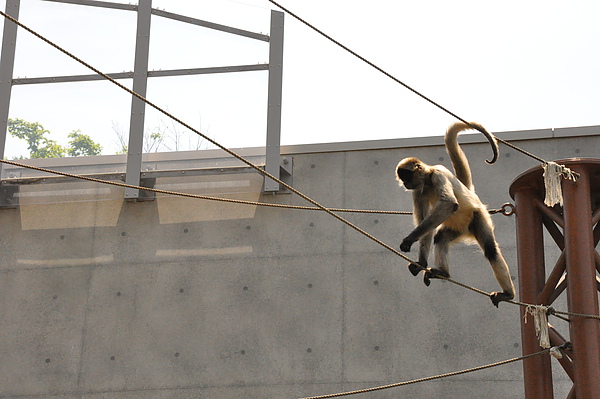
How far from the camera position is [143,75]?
482 inches

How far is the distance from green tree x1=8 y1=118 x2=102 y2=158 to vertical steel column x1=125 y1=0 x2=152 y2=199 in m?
0.80

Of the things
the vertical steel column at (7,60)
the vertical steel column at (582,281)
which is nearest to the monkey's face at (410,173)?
the vertical steel column at (582,281)

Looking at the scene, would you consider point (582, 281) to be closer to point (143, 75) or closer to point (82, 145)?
point (143, 75)

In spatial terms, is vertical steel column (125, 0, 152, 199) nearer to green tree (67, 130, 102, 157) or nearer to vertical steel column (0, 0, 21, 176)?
green tree (67, 130, 102, 157)

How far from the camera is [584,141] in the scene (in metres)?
11.2

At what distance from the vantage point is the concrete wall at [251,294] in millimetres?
11008

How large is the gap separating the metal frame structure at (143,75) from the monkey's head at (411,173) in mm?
4802

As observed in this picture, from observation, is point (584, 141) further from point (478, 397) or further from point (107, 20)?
point (107, 20)

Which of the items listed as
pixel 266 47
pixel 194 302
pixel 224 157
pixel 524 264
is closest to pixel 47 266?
pixel 194 302

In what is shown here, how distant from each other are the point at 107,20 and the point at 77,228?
3.25 metres

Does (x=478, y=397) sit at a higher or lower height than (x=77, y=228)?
lower

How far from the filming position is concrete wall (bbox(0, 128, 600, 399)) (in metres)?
11.0

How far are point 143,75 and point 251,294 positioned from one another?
368cm

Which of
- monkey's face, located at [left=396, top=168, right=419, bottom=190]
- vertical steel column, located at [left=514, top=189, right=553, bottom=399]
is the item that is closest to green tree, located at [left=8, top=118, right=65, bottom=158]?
monkey's face, located at [left=396, top=168, right=419, bottom=190]
